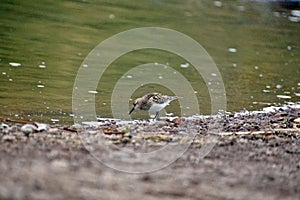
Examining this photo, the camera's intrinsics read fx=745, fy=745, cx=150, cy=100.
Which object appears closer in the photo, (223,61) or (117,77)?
(117,77)

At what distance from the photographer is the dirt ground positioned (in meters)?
5.48

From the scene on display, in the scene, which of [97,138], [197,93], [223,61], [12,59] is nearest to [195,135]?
[97,138]

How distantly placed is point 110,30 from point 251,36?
197 inches

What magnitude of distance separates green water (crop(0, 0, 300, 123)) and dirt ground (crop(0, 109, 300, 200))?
4.24 meters

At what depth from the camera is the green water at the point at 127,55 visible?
522 inches

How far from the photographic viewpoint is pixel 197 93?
1470 centimetres

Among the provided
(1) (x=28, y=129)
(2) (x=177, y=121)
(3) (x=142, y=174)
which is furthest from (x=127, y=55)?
(3) (x=142, y=174)

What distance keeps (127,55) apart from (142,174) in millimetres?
11522

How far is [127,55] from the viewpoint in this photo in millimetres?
17609

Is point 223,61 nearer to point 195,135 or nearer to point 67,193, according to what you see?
point 195,135

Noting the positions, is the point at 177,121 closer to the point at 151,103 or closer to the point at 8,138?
the point at 151,103

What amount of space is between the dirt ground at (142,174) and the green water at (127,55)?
424 centimetres

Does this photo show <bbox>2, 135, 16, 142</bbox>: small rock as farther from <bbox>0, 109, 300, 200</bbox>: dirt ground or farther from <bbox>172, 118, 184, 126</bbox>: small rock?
<bbox>172, 118, 184, 126</bbox>: small rock

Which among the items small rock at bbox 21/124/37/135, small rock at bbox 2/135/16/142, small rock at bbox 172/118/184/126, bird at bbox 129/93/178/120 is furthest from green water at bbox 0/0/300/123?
small rock at bbox 2/135/16/142
